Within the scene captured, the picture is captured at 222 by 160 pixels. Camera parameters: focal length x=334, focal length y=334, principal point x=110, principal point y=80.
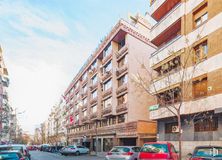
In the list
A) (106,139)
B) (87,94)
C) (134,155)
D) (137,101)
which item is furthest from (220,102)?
(87,94)

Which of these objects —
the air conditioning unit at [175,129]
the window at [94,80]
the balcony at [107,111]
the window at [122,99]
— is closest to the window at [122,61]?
the window at [122,99]

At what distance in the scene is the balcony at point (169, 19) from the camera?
27.3 meters

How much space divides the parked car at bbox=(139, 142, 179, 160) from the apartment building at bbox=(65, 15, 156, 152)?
1547cm

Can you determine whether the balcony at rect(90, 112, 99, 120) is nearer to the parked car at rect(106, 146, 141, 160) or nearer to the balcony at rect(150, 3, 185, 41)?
the balcony at rect(150, 3, 185, 41)

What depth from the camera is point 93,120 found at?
57.0 m

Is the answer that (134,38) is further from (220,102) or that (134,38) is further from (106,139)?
(220,102)

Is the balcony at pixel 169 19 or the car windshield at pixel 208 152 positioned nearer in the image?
the car windshield at pixel 208 152

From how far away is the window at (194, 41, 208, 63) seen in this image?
77.1 ft

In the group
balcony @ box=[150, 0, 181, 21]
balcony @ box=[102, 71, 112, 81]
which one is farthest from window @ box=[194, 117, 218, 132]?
balcony @ box=[102, 71, 112, 81]

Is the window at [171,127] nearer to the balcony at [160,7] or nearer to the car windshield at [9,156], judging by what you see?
the balcony at [160,7]

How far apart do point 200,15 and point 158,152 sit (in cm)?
1337

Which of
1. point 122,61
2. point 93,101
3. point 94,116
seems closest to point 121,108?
point 122,61

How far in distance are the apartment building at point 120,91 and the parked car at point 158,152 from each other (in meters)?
15.5

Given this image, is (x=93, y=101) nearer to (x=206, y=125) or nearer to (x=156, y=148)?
(x=206, y=125)
